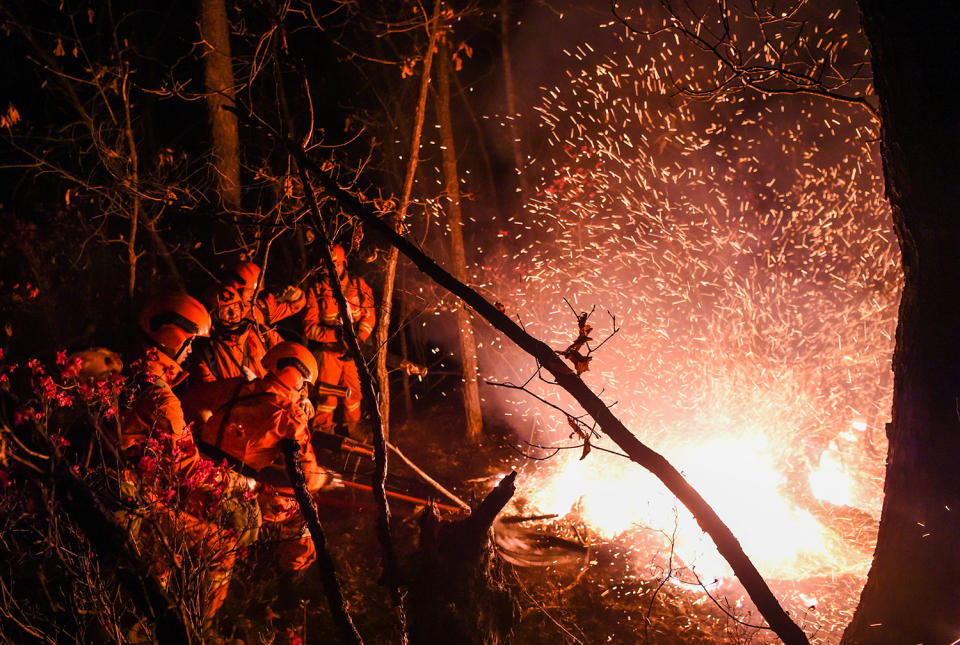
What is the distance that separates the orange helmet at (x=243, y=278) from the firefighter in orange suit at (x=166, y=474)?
1349 mm

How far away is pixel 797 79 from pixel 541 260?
7.24 meters

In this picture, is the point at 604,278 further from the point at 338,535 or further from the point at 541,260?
the point at 338,535

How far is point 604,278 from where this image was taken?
32.6 ft

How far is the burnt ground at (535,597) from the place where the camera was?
5.13m

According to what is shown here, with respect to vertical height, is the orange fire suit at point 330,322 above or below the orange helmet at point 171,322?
above

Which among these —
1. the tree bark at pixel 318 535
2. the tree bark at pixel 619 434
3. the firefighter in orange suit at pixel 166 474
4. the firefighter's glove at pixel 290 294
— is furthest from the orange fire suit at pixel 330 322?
the tree bark at pixel 619 434

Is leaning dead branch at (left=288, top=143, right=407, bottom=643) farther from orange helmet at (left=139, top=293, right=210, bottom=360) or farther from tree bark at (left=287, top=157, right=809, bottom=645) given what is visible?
orange helmet at (left=139, top=293, right=210, bottom=360)

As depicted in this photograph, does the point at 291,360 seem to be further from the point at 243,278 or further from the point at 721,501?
the point at 721,501

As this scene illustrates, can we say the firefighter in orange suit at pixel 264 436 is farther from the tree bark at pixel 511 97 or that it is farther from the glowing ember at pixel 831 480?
the tree bark at pixel 511 97

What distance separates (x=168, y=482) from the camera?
4141 mm

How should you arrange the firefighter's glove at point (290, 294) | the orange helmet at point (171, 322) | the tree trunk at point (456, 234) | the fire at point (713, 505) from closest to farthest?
the orange helmet at point (171, 322) → the fire at point (713, 505) → the firefighter's glove at point (290, 294) → the tree trunk at point (456, 234)

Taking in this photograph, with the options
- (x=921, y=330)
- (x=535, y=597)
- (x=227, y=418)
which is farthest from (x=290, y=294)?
(x=921, y=330)

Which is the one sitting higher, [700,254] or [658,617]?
[700,254]

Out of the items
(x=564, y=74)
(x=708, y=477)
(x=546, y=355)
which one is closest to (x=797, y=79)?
(x=546, y=355)
